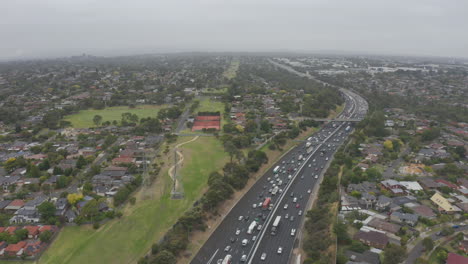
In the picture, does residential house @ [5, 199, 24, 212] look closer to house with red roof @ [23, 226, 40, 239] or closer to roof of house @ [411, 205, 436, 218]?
house with red roof @ [23, 226, 40, 239]

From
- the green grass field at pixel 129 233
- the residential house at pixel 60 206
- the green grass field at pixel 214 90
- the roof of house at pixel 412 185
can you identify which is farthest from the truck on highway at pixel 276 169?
the green grass field at pixel 214 90

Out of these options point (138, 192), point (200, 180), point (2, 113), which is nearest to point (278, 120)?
point (200, 180)

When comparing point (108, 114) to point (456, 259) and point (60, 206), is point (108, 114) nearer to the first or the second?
point (60, 206)

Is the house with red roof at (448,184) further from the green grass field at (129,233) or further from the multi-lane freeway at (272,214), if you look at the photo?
the green grass field at (129,233)

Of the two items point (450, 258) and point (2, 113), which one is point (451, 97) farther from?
point (2, 113)

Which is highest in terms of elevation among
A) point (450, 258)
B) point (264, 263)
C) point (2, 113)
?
point (2, 113)

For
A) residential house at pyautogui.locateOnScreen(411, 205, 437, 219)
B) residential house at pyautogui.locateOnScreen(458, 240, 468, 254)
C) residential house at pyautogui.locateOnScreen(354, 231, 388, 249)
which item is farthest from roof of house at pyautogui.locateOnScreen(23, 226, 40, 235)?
residential house at pyautogui.locateOnScreen(458, 240, 468, 254)

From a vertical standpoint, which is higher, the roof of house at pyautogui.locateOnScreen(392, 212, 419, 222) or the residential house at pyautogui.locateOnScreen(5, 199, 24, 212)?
the roof of house at pyautogui.locateOnScreen(392, 212, 419, 222)
